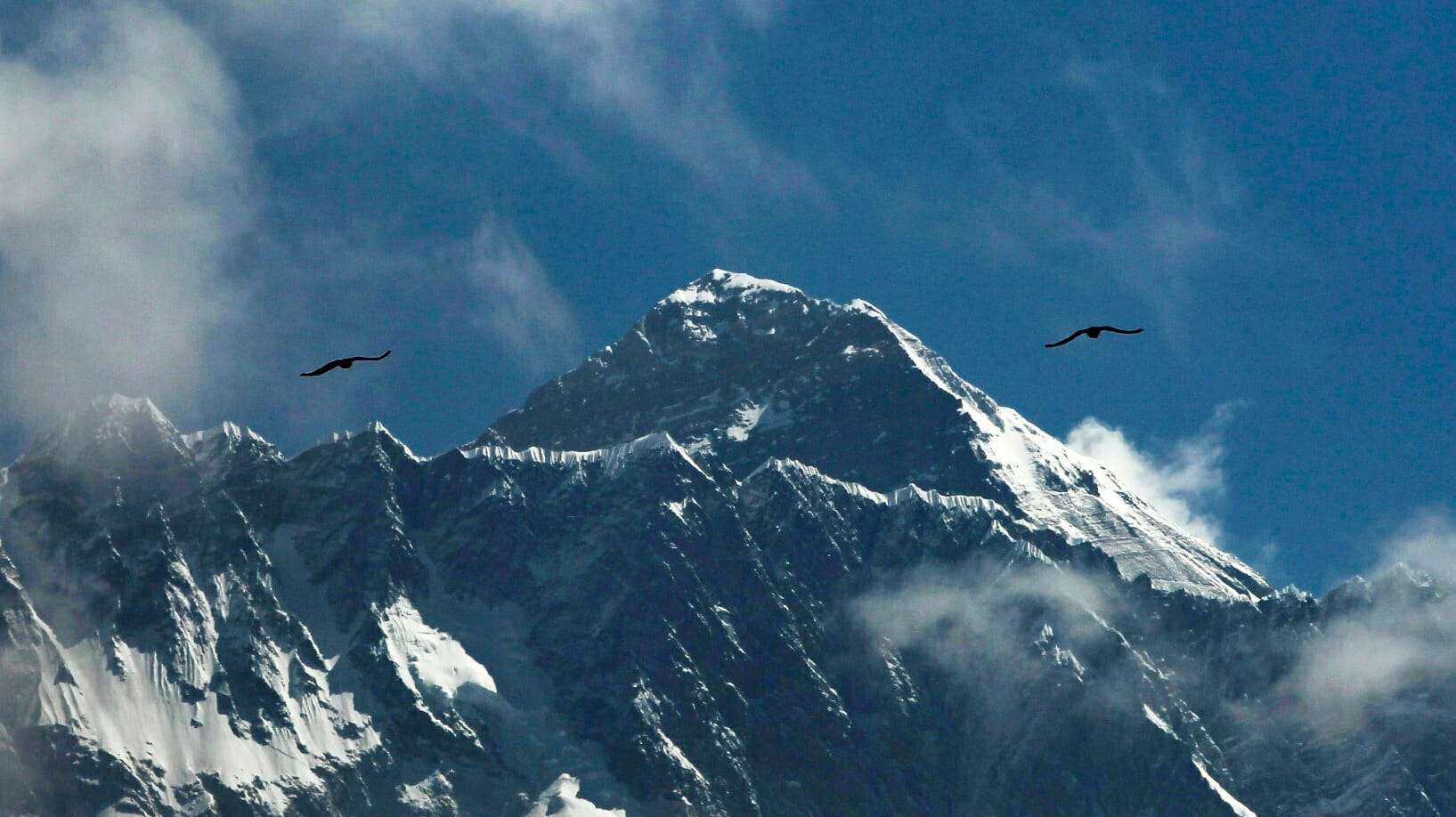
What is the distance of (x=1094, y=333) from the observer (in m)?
134

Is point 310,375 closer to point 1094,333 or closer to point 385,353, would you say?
point 385,353

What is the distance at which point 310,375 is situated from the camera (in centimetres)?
13475

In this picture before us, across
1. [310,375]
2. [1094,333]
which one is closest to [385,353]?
[310,375]

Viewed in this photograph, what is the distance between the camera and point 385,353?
134375mm

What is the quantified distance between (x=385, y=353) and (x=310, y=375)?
11.5 feet

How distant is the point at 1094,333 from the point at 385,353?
3114 centimetres

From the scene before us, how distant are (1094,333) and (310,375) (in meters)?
34.5
